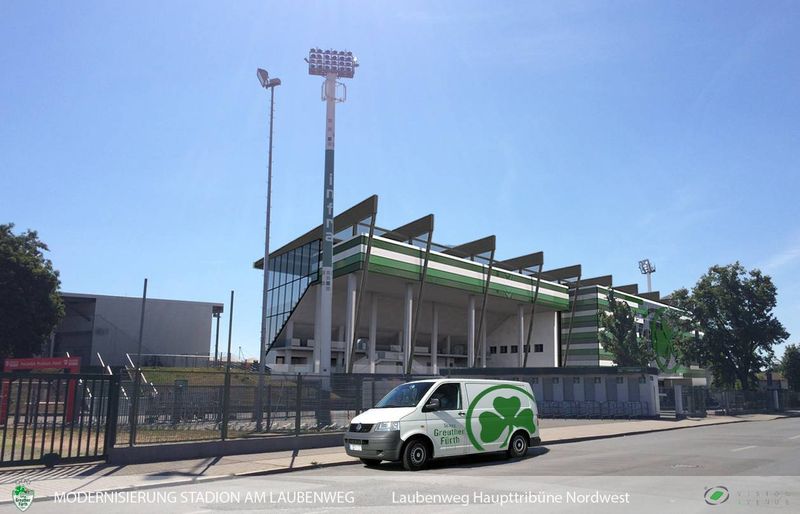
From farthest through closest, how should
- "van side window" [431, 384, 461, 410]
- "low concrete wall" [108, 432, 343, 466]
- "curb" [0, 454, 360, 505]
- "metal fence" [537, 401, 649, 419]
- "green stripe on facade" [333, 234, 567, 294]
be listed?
"green stripe on facade" [333, 234, 567, 294], "metal fence" [537, 401, 649, 419], "low concrete wall" [108, 432, 343, 466], "van side window" [431, 384, 461, 410], "curb" [0, 454, 360, 505]

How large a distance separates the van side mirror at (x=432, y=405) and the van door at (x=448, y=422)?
6 centimetres

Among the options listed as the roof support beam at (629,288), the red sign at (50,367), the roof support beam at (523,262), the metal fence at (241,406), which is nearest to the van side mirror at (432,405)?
the metal fence at (241,406)

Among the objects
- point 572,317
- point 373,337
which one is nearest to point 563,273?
point 572,317

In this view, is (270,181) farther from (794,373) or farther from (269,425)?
(794,373)

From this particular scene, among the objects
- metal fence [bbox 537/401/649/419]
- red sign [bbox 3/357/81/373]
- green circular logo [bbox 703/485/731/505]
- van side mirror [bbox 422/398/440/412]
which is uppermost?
red sign [bbox 3/357/81/373]

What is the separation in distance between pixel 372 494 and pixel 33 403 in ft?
26.4

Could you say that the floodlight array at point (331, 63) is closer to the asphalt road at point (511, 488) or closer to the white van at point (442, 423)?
the white van at point (442, 423)

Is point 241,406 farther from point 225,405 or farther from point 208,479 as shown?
point 208,479

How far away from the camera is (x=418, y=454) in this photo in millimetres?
12492

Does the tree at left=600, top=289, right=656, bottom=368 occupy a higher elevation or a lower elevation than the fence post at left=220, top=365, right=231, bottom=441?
higher

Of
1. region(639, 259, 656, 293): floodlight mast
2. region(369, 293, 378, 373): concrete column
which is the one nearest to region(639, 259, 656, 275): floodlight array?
region(639, 259, 656, 293): floodlight mast

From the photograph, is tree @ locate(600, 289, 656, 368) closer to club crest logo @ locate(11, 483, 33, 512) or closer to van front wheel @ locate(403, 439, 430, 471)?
van front wheel @ locate(403, 439, 430, 471)

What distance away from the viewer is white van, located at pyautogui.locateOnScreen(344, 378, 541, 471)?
486 inches

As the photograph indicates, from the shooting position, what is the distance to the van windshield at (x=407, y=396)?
13.1m
